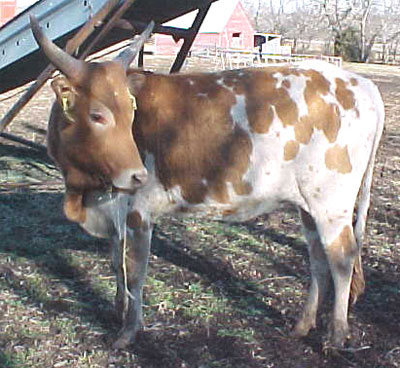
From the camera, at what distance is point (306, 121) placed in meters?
4.42

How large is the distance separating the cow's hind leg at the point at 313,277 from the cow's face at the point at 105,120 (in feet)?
4.07

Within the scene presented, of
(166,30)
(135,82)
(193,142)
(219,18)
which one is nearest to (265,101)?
(193,142)

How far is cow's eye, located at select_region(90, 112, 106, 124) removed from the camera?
163 inches

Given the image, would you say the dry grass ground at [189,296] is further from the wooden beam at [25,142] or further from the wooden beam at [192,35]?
the wooden beam at [25,142]

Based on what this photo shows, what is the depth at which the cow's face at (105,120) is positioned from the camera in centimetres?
415

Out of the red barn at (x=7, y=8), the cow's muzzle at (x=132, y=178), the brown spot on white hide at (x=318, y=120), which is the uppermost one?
the brown spot on white hide at (x=318, y=120)

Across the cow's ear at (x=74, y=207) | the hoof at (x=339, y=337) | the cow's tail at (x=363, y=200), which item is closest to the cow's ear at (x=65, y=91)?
the cow's ear at (x=74, y=207)

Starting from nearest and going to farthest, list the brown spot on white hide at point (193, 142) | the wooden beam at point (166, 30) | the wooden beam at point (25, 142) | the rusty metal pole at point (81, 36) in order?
1. the brown spot on white hide at point (193, 142)
2. the rusty metal pole at point (81, 36)
3. the wooden beam at point (166, 30)
4. the wooden beam at point (25, 142)

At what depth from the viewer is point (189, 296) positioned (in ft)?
17.3

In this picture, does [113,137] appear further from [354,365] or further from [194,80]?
[354,365]

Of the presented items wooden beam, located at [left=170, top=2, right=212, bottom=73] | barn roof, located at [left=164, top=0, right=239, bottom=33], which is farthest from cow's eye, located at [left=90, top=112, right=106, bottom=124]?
barn roof, located at [left=164, top=0, right=239, bottom=33]

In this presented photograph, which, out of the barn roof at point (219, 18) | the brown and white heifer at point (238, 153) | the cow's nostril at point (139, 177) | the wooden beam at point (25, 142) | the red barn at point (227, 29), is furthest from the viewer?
the barn roof at point (219, 18)

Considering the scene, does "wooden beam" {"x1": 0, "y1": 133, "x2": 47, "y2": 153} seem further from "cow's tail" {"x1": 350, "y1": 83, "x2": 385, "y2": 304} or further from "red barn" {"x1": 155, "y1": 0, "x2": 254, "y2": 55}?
"red barn" {"x1": 155, "y1": 0, "x2": 254, "y2": 55}

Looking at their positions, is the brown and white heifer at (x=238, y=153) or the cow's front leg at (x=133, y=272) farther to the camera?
the cow's front leg at (x=133, y=272)
